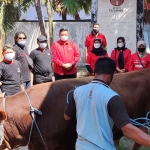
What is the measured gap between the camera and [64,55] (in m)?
7.27

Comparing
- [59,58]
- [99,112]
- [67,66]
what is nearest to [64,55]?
[59,58]

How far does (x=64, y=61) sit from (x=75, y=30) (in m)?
8.49

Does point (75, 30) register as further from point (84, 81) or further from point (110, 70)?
point (110, 70)

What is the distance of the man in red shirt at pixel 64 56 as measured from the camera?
726 centimetres

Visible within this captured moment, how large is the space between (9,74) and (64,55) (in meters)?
1.52

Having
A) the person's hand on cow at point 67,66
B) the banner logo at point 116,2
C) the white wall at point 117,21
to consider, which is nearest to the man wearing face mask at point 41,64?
the person's hand on cow at point 67,66

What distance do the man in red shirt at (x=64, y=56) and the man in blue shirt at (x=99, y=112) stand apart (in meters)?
4.05

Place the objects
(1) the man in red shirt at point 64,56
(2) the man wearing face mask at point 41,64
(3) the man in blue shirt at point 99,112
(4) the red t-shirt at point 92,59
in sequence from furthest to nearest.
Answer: (4) the red t-shirt at point 92,59 < (1) the man in red shirt at point 64,56 < (2) the man wearing face mask at point 41,64 < (3) the man in blue shirt at point 99,112

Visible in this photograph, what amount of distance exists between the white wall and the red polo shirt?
9.60 ft

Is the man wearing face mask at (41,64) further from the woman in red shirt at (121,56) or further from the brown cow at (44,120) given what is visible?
the brown cow at (44,120)

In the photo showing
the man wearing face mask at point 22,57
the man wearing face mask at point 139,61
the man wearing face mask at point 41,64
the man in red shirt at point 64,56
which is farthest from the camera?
the man in red shirt at point 64,56

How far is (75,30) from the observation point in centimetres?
1560

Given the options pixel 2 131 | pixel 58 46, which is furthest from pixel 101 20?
pixel 2 131

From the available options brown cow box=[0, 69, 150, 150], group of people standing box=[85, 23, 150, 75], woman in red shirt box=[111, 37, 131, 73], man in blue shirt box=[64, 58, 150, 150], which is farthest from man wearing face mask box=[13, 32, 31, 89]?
man in blue shirt box=[64, 58, 150, 150]
